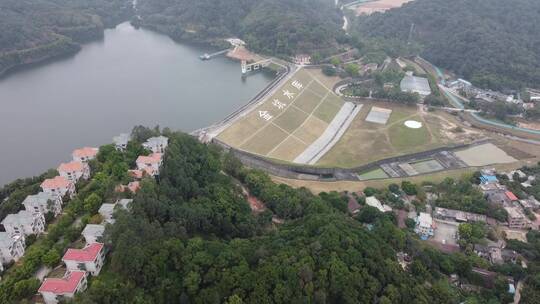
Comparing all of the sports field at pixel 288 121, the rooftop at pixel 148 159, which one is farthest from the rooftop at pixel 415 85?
the rooftop at pixel 148 159

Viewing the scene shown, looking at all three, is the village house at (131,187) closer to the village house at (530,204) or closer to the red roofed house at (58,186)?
the red roofed house at (58,186)

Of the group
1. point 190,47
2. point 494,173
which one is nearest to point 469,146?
point 494,173

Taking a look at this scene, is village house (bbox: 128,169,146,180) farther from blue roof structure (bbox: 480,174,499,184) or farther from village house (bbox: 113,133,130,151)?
blue roof structure (bbox: 480,174,499,184)

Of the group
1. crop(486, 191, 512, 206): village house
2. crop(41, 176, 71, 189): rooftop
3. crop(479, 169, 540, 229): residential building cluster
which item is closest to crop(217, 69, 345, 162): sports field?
crop(479, 169, 540, 229): residential building cluster

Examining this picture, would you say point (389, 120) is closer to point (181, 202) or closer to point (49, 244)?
point (181, 202)

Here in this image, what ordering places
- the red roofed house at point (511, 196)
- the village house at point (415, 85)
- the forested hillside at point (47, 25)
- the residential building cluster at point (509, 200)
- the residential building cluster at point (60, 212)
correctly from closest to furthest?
the residential building cluster at point (60, 212), the residential building cluster at point (509, 200), the red roofed house at point (511, 196), the village house at point (415, 85), the forested hillside at point (47, 25)

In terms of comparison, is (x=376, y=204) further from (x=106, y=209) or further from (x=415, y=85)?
(x=415, y=85)
